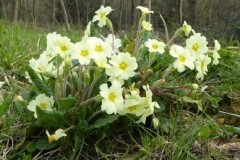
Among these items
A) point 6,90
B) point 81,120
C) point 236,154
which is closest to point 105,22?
point 81,120

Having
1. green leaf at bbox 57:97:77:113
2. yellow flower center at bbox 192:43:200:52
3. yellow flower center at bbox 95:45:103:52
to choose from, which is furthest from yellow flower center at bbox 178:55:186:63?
green leaf at bbox 57:97:77:113

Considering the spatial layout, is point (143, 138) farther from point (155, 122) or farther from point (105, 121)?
point (105, 121)

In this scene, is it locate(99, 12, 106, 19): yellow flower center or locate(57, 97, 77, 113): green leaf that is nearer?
locate(57, 97, 77, 113): green leaf

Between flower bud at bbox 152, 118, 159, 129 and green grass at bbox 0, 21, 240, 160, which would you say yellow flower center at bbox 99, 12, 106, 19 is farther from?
flower bud at bbox 152, 118, 159, 129

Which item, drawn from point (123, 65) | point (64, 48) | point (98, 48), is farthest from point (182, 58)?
point (64, 48)

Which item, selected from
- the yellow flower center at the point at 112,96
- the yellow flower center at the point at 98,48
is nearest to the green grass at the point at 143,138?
the yellow flower center at the point at 112,96

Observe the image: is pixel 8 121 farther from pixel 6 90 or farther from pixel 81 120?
pixel 6 90

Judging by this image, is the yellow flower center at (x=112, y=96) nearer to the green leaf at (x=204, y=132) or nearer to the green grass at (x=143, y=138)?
the green grass at (x=143, y=138)
